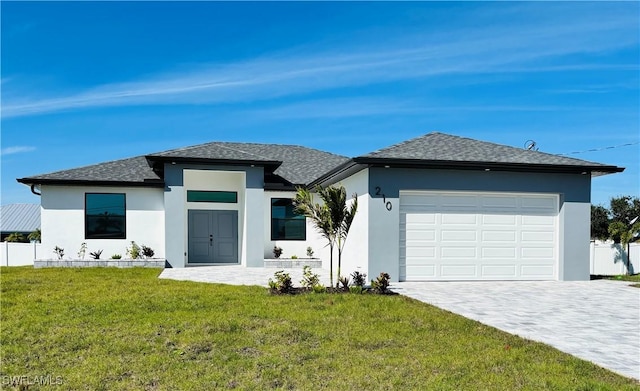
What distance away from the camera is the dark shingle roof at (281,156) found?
16.4 metres

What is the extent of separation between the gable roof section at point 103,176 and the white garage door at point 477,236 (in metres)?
10.5

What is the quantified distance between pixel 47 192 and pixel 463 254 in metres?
15.4

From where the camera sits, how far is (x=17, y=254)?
20.7m

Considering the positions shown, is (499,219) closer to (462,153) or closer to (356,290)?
(462,153)

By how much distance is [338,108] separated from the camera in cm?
1861

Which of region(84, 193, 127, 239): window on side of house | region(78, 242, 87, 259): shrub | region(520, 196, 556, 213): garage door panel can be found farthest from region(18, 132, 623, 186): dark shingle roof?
region(78, 242, 87, 259): shrub

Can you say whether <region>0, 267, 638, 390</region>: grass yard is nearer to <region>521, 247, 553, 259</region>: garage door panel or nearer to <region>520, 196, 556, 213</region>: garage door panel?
<region>521, 247, 553, 259</region>: garage door panel

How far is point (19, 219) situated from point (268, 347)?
41.6 m

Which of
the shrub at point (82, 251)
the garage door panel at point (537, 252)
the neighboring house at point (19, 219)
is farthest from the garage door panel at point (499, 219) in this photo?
the neighboring house at point (19, 219)

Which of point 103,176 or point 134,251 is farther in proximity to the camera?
point 103,176

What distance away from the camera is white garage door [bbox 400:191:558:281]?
41.8ft

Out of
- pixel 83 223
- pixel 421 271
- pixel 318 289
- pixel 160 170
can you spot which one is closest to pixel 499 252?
pixel 421 271

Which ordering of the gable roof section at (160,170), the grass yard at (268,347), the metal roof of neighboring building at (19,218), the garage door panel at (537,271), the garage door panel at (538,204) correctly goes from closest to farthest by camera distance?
1. the grass yard at (268,347)
2. the garage door panel at (537,271)
3. the garage door panel at (538,204)
4. the gable roof section at (160,170)
5. the metal roof of neighboring building at (19,218)

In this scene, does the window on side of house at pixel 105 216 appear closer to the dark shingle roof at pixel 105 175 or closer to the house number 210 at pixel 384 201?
the dark shingle roof at pixel 105 175
